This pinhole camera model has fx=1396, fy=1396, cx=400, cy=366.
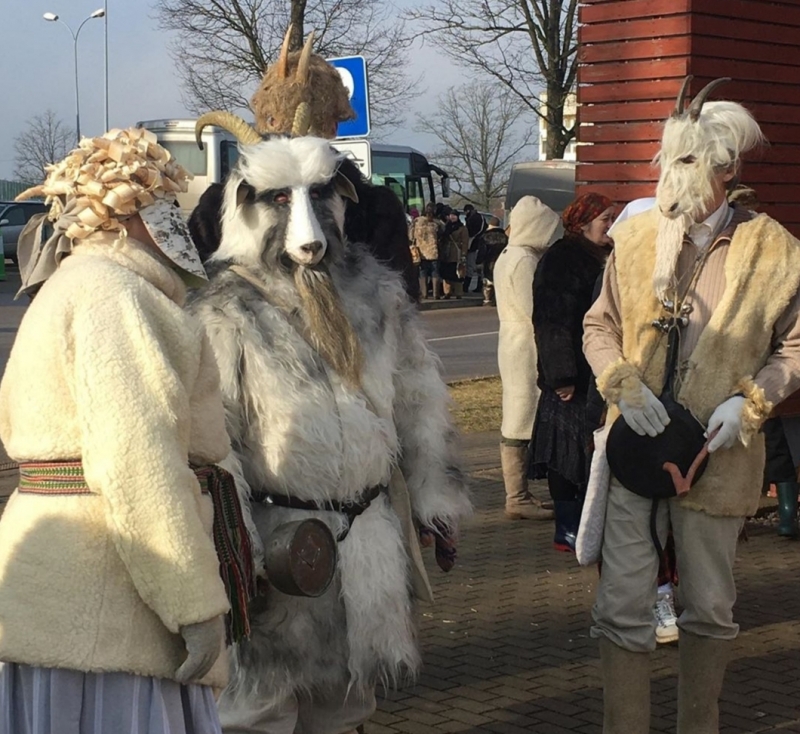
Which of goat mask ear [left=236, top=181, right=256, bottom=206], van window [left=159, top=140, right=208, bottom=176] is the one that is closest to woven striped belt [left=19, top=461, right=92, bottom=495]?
goat mask ear [left=236, top=181, right=256, bottom=206]

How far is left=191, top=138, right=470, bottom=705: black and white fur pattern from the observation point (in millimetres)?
3906

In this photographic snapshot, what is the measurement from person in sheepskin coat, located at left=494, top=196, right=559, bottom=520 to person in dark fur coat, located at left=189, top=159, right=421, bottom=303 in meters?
3.66

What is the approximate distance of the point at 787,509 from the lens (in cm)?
767

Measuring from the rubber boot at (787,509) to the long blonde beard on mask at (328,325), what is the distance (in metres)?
4.20

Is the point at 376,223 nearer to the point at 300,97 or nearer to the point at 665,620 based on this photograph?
the point at 300,97

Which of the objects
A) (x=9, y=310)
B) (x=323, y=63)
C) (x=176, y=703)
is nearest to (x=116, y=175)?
(x=176, y=703)

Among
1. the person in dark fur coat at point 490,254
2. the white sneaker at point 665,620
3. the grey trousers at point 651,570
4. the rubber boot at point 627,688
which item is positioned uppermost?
the grey trousers at point 651,570

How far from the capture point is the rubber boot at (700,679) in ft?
14.4

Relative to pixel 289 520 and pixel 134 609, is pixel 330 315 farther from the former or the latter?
pixel 134 609

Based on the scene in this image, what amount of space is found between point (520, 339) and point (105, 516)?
552cm

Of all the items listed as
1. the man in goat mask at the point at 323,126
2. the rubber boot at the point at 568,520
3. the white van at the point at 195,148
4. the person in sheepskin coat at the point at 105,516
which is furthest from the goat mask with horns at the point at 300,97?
the white van at the point at 195,148

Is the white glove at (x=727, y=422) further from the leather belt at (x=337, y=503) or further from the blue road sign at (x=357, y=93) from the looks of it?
the blue road sign at (x=357, y=93)

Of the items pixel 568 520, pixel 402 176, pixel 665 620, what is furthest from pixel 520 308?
pixel 402 176

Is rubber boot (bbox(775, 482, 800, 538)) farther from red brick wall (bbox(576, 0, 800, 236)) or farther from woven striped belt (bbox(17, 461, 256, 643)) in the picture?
woven striped belt (bbox(17, 461, 256, 643))
